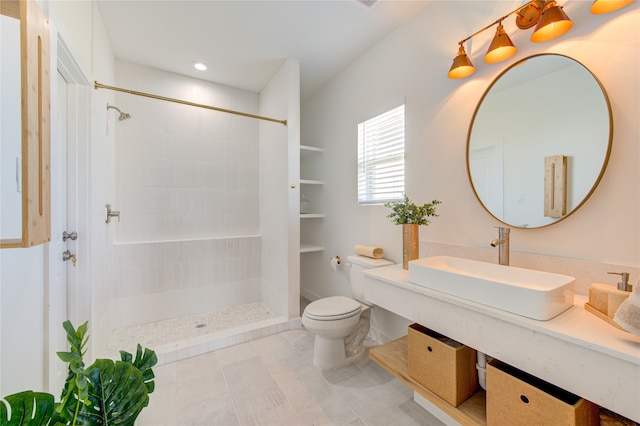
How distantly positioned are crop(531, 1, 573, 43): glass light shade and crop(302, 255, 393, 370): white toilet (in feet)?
5.15

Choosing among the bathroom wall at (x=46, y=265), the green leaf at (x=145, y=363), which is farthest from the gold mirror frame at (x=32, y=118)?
the green leaf at (x=145, y=363)

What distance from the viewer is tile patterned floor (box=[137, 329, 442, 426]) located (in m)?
1.46

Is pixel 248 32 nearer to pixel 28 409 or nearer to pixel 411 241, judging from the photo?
pixel 411 241

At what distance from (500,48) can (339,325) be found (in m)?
1.93

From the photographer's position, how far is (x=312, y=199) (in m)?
3.24

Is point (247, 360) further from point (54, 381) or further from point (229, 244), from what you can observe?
point (229, 244)

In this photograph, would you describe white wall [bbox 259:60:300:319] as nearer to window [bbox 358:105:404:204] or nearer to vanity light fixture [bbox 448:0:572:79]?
window [bbox 358:105:404:204]

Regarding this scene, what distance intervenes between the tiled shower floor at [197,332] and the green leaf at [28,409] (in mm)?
1517

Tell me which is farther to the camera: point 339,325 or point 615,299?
point 339,325

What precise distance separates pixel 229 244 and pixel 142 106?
5.53 ft

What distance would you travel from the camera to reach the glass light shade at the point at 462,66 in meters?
1.53

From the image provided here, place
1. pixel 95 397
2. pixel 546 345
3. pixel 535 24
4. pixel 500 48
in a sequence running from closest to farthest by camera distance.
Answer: pixel 95 397
pixel 546 345
pixel 535 24
pixel 500 48

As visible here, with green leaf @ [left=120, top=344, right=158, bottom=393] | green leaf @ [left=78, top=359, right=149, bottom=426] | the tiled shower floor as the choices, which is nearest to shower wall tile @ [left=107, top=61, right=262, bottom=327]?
the tiled shower floor

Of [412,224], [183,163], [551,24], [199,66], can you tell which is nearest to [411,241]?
[412,224]
